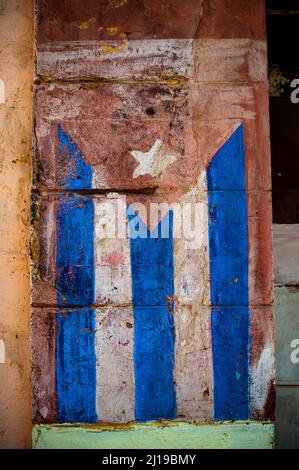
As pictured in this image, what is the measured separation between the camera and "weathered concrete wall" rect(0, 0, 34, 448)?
222 cm

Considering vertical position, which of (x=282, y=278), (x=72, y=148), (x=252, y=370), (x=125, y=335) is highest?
(x=72, y=148)

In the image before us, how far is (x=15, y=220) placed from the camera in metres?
2.24

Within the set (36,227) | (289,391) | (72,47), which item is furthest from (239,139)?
(289,391)

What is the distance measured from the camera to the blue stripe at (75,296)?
2100mm

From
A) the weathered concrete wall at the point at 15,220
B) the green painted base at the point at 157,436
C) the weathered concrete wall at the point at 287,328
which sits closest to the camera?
the green painted base at the point at 157,436

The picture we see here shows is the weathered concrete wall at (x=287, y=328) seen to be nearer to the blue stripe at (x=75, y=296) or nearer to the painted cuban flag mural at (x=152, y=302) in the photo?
the painted cuban flag mural at (x=152, y=302)

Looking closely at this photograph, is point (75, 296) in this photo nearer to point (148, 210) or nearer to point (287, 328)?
point (148, 210)

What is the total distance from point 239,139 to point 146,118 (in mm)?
502

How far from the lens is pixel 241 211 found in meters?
2.13

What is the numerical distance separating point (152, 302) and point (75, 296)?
1.31ft

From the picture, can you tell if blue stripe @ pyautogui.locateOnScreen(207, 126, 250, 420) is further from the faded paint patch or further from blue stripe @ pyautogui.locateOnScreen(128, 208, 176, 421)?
the faded paint patch

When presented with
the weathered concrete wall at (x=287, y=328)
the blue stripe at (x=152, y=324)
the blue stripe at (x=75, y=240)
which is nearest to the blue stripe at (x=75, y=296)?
the blue stripe at (x=75, y=240)

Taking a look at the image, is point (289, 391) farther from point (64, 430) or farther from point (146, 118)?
point (146, 118)

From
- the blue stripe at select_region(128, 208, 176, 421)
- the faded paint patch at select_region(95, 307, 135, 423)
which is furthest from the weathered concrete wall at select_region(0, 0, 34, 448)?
the blue stripe at select_region(128, 208, 176, 421)
